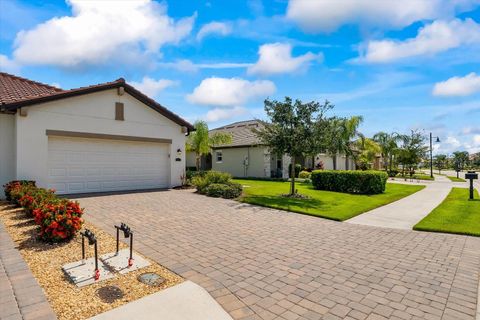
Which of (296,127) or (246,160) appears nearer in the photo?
(296,127)

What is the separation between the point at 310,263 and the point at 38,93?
47.9ft

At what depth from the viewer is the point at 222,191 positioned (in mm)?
13219

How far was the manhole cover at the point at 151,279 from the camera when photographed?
4.27 m

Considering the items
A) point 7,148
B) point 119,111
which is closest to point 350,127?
point 119,111

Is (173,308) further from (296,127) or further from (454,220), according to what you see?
(296,127)

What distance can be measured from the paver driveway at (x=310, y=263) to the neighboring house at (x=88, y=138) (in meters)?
4.62

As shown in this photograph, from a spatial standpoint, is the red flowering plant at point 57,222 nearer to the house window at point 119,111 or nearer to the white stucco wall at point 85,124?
the white stucco wall at point 85,124

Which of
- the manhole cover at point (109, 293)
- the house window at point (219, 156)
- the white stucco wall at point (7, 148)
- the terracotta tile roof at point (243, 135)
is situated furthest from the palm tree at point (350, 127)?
the manhole cover at point (109, 293)

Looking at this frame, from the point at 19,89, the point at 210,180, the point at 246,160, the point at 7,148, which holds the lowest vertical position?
the point at 210,180

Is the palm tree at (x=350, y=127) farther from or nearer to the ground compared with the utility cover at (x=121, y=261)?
farther from the ground

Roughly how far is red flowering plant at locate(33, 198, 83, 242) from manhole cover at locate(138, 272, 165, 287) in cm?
247

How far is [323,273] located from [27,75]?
17.7m

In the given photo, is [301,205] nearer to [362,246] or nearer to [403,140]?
[362,246]

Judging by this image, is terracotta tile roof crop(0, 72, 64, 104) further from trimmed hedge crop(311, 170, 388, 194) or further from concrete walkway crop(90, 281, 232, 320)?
trimmed hedge crop(311, 170, 388, 194)
